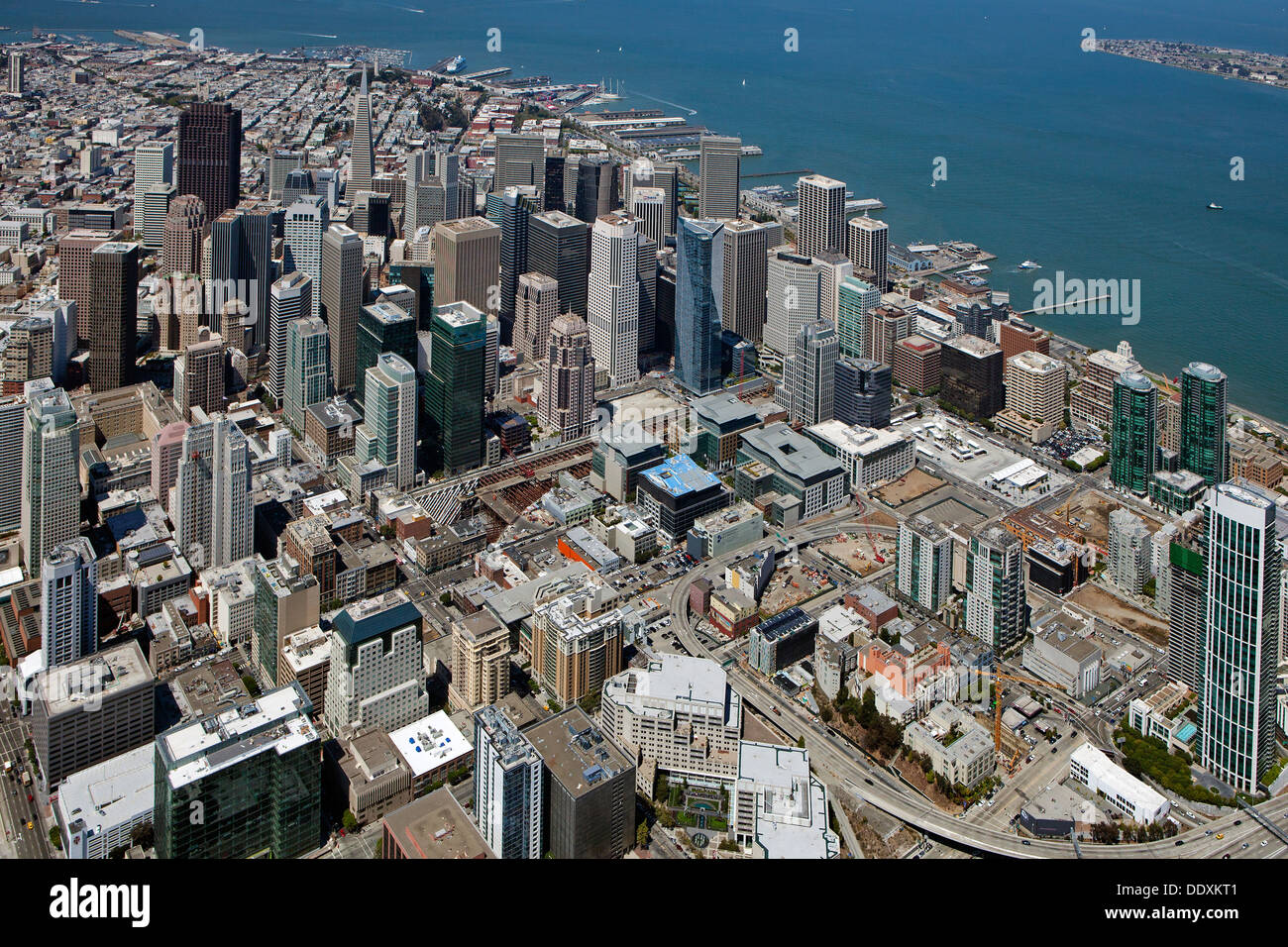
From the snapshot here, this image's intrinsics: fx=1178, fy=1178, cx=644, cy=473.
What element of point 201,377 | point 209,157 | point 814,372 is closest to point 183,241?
point 209,157

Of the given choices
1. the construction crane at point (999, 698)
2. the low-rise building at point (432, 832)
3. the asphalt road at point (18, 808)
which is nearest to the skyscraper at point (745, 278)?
the construction crane at point (999, 698)

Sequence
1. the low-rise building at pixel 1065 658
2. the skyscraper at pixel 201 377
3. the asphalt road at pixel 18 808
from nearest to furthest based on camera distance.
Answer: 1. the asphalt road at pixel 18 808
2. the low-rise building at pixel 1065 658
3. the skyscraper at pixel 201 377

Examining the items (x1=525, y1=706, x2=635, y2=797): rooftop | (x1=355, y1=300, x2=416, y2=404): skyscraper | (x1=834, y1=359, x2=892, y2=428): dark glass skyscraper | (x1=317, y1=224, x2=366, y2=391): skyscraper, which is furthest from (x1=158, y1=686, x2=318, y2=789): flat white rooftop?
(x1=834, y1=359, x2=892, y2=428): dark glass skyscraper

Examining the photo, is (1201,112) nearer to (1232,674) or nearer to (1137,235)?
(1137,235)

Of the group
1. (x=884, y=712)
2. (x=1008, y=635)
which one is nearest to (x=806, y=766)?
(x=884, y=712)

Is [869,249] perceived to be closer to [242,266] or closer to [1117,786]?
[242,266]

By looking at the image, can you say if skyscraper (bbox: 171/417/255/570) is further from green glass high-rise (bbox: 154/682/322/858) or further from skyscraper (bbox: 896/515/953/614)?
skyscraper (bbox: 896/515/953/614)

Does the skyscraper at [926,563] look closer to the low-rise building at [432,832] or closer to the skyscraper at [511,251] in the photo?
the low-rise building at [432,832]
